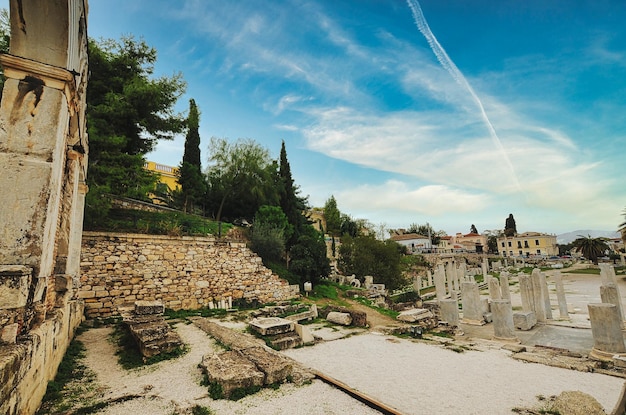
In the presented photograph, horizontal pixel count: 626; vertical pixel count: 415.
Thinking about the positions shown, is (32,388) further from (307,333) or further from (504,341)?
(504,341)

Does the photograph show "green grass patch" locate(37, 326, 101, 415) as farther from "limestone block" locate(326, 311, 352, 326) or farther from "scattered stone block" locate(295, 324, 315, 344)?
"limestone block" locate(326, 311, 352, 326)

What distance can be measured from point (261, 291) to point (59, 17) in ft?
38.3

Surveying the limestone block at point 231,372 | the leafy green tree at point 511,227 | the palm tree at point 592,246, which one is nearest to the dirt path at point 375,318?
the limestone block at point 231,372

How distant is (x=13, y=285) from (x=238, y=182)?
2035 centimetres

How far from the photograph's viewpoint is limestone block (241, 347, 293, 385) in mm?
4328

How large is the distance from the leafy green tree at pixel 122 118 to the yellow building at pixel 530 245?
7655 centimetres

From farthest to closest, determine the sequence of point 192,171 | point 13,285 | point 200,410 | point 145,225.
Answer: point 192,171
point 145,225
point 200,410
point 13,285

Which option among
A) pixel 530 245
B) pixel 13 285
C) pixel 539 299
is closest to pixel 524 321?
pixel 539 299

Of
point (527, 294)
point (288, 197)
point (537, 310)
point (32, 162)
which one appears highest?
point (288, 197)

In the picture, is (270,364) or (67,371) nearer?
(270,364)

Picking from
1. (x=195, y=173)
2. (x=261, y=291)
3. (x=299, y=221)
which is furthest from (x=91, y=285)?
(x=299, y=221)

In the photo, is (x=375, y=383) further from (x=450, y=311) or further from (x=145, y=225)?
(x=145, y=225)

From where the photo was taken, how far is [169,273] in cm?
1099

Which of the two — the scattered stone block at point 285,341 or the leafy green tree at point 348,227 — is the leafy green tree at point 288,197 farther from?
the leafy green tree at point 348,227
